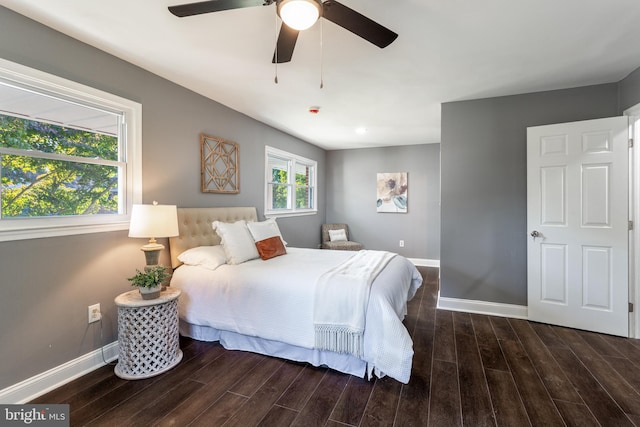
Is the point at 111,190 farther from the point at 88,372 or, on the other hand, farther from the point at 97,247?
the point at 88,372

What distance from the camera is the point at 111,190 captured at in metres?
2.42

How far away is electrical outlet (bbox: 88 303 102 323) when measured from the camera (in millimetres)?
2223

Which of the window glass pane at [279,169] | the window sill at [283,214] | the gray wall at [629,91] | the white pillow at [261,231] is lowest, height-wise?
the white pillow at [261,231]

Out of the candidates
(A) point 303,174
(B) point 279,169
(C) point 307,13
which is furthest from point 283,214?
(C) point 307,13

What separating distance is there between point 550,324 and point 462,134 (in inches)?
89.7

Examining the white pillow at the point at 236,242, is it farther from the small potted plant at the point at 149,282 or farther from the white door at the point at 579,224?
the white door at the point at 579,224

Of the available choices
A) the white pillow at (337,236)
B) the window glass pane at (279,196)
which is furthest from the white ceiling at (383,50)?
the white pillow at (337,236)

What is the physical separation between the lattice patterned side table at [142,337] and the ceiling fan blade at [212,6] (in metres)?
1.90

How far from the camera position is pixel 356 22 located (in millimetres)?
1507

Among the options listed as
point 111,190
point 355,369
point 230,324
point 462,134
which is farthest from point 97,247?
point 462,134

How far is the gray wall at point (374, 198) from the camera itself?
570 centimetres

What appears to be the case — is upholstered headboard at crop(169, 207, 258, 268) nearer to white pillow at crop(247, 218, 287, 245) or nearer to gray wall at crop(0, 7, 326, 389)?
gray wall at crop(0, 7, 326, 389)

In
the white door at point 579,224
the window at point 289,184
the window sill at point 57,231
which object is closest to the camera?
the window sill at point 57,231

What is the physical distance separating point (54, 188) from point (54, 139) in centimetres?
36
